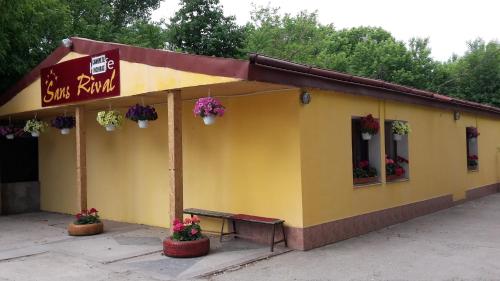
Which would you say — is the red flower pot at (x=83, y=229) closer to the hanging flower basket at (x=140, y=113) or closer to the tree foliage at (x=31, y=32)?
the hanging flower basket at (x=140, y=113)

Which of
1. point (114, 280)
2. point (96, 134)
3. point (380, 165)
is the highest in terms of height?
point (96, 134)

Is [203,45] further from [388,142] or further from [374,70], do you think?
[388,142]

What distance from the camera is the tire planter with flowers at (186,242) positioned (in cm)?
699

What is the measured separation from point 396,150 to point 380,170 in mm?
1409

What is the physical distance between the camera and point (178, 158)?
7.43m

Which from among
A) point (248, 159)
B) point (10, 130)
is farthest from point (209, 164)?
point (10, 130)

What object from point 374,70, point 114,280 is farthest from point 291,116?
point 374,70

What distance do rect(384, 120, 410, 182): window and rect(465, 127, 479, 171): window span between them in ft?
14.6

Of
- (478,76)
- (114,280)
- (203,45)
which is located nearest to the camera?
(114,280)

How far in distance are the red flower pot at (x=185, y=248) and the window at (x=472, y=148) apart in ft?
31.7

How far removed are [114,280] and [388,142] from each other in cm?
662

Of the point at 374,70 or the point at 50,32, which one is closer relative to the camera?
the point at 50,32

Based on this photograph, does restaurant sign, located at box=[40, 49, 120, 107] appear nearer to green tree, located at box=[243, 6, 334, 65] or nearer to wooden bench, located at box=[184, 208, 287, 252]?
wooden bench, located at box=[184, 208, 287, 252]

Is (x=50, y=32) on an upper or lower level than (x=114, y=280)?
upper
